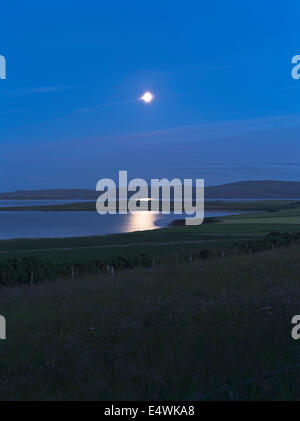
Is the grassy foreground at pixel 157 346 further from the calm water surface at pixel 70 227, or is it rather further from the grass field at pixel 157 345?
the calm water surface at pixel 70 227

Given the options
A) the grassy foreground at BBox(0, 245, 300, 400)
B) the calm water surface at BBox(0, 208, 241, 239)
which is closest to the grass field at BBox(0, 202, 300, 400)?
the grassy foreground at BBox(0, 245, 300, 400)

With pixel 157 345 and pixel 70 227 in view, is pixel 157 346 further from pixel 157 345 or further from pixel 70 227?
pixel 70 227

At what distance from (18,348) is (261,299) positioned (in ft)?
18.2

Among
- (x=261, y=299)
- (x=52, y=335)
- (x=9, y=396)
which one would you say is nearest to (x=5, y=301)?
(x=52, y=335)

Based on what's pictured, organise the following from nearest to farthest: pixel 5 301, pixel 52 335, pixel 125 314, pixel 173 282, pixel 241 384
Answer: pixel 241 384 → pixel 52 335 → pixel 125 314 → pixel 5 301 → pixel 173 282

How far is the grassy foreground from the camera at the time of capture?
6.12 m

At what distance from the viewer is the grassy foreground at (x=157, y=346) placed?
6117 mm

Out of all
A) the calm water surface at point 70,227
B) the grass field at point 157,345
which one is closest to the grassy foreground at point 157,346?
the grass field at point 157,345

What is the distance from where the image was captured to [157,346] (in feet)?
26.4

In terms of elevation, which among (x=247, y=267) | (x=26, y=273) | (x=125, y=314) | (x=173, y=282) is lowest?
(x=125, y=314)

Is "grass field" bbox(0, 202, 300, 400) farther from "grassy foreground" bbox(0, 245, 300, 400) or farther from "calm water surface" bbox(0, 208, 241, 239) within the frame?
"calm water surface" bbox(0, 208, 241, 239)

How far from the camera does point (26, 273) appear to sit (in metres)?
25.4

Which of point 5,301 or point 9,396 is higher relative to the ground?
point 5,301

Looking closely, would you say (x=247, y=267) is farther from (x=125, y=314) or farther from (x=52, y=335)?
(x=52, y=335)
